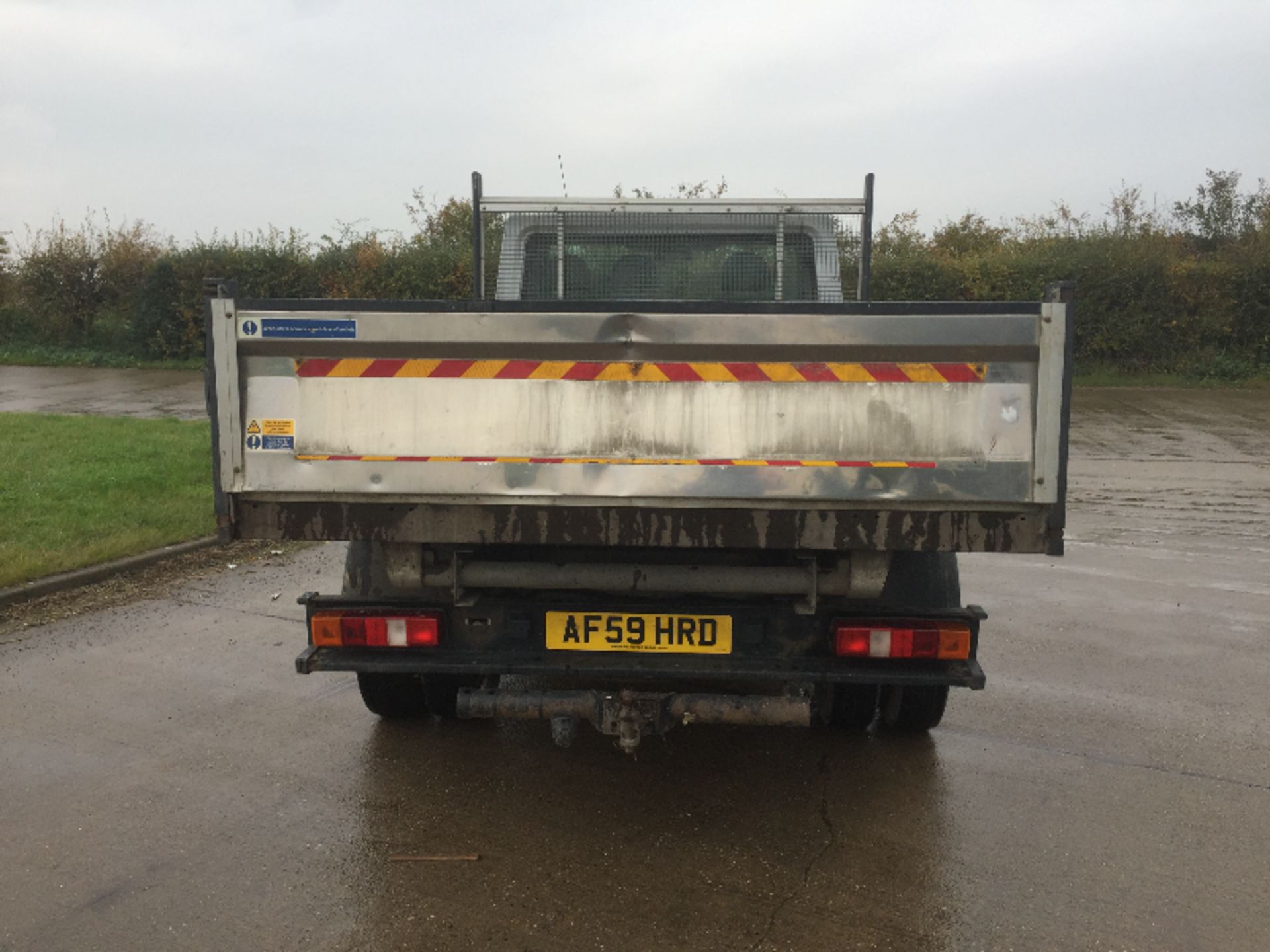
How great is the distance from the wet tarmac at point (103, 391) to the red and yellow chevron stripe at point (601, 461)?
11541mm

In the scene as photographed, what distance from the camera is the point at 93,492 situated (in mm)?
9203

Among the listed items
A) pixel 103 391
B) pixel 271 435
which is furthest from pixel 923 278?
pixel 271 435

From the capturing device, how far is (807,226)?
5.77 metres

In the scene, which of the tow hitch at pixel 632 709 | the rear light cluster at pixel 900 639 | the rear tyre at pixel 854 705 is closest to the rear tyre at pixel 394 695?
the tow hitch at pixel 632 709

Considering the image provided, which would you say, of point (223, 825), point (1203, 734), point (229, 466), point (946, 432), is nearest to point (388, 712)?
point (223, 825)

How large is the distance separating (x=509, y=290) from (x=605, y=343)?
8.92 feet

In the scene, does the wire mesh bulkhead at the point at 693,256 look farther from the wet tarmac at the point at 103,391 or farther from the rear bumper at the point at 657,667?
the wet tarmac at the point at 103,391

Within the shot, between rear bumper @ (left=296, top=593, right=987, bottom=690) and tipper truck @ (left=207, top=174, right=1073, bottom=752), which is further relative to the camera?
rear bumper @ (left=296, top=593, right=987, bottom=690)

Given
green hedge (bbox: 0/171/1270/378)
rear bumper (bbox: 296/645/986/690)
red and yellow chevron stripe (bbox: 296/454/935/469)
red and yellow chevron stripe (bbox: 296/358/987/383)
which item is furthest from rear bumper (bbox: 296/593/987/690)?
green hedge (bbox: 0/171/1270/378)

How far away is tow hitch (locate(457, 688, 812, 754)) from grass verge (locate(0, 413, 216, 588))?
177 inches

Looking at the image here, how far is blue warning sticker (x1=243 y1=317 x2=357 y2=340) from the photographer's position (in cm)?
336

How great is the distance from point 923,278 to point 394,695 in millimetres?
19834

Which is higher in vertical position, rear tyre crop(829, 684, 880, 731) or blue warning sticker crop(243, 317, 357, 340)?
blue warning sticker crop(243, 317, 357, 340)

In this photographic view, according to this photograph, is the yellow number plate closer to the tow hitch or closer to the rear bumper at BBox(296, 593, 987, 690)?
the rear bumper at BBox(296, 593, 987, 690)
